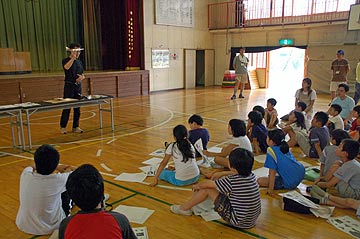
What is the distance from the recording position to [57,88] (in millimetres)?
9375

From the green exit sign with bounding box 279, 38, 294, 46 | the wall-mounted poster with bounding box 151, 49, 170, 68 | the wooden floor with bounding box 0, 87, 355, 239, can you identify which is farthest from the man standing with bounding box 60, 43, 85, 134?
the green exit sign with bounding box 279, 38, 294, 46

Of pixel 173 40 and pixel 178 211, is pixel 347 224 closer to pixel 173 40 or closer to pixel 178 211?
pixel 178 211

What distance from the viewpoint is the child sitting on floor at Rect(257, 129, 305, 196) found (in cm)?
324

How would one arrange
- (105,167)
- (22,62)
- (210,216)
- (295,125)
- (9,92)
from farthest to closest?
(22,62)
(9,92)
(295,125)
(105,167)
(210,216)

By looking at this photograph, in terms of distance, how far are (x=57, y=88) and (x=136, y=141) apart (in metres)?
4.99

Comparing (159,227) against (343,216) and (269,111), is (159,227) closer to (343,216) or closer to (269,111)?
(343,216)

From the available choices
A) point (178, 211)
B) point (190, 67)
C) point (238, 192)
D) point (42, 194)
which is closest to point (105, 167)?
point (178, 211)

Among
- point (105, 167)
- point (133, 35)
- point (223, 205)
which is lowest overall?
point (105, 167)

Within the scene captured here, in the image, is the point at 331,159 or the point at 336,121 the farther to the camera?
the point at 336,121

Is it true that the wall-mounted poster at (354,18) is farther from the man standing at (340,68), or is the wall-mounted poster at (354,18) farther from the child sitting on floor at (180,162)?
the child sitting on floor at (180,162)

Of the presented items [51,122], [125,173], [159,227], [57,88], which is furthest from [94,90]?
[159,227]

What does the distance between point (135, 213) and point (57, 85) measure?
7.38 metres

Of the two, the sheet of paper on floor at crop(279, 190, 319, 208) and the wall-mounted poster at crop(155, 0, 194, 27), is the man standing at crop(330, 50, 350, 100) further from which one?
the wall-mounted poster at crop(155, 0, 194, 27)

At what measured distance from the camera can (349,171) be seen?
3.03m
